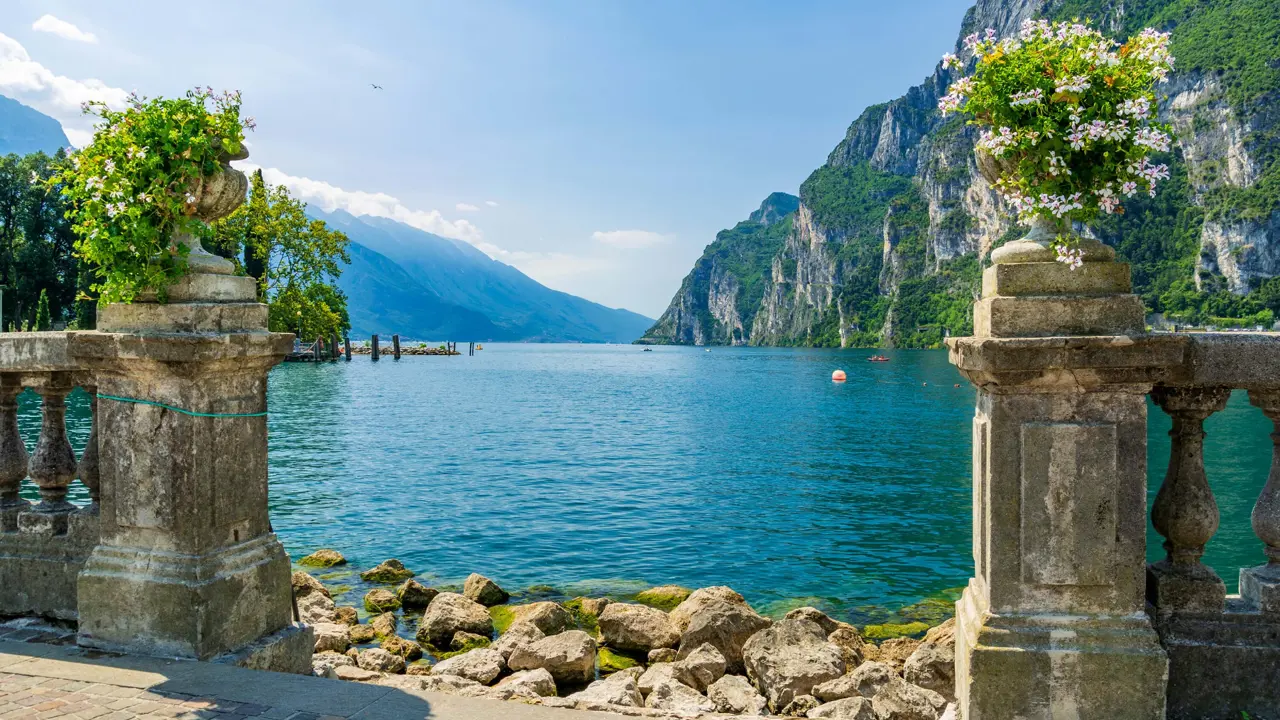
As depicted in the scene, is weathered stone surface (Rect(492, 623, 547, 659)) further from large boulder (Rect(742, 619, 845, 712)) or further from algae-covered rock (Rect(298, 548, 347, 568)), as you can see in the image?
algae-covered rock (Rect(298, 548, 347, 568))

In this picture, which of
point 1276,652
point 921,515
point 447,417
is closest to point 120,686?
point 1276,652

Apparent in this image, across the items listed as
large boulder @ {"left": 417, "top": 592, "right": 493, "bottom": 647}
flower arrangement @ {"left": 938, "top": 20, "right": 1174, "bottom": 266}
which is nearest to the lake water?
large boulder @ {"left": 417, "top": 592, "right": 493, "bottom": 647}

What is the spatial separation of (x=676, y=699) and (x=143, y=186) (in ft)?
18.7

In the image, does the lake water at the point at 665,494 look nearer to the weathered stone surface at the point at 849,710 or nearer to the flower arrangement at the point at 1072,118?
the weathered stone surface at the point at 849,710

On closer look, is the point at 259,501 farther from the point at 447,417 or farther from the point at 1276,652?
the point at 447,417

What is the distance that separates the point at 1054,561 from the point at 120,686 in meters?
4.69

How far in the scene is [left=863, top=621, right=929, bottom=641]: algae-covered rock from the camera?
11711 millimetres

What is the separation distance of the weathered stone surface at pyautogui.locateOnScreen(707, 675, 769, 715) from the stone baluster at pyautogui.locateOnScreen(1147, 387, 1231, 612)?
4077 millimetres

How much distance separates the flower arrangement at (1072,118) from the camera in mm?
3791

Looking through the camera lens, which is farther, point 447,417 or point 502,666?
point 447,417

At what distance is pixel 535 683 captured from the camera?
25.9ft

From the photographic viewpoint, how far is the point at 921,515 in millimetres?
21266

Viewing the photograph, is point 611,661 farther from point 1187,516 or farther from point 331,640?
point 1187,516

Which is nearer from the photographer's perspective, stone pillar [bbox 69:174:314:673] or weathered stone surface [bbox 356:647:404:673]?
stone pillar [bbox 69:174:314:673]
